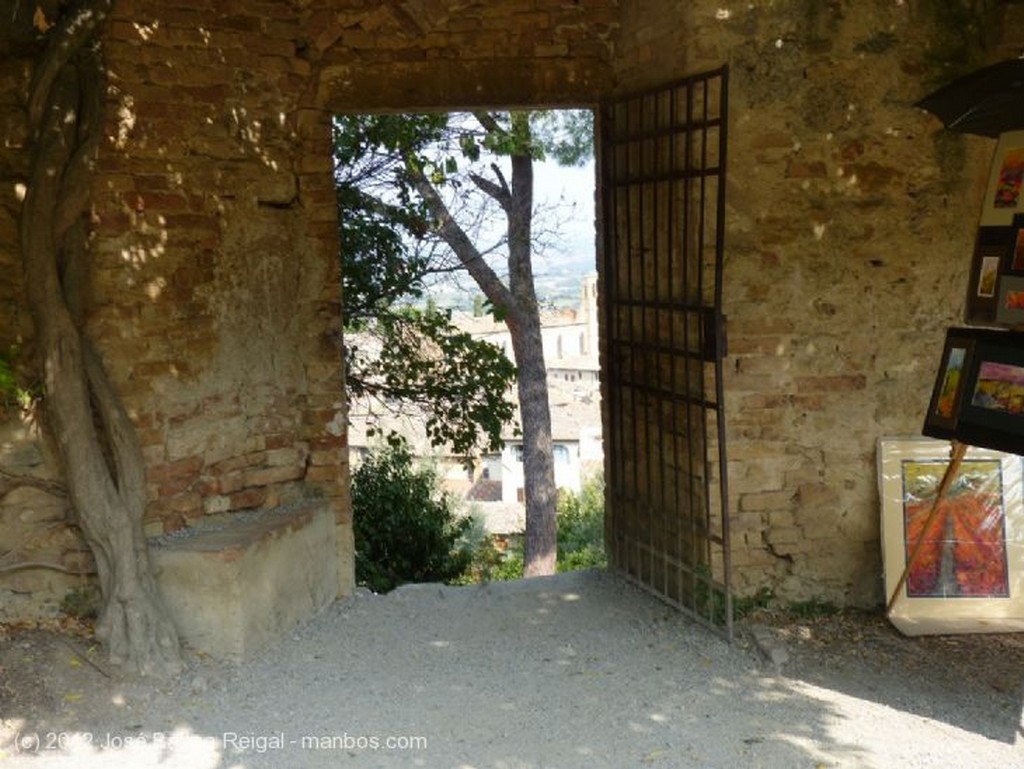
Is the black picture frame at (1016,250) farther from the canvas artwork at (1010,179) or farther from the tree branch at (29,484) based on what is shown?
the tree branch at (29,484)

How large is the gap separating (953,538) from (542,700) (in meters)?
2.10

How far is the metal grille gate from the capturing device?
4770mm

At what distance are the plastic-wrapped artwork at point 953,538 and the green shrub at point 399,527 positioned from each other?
15.9 ft

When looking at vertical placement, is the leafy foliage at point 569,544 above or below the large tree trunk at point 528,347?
below

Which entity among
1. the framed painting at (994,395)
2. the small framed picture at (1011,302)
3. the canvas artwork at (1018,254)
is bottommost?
the framed painting at (994,395)

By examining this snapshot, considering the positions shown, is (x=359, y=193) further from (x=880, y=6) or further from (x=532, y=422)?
(x=532, y=422)

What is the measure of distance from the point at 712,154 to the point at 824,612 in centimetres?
222

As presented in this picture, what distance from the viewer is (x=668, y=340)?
518cm

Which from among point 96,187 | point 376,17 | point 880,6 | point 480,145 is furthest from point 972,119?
point 480,145

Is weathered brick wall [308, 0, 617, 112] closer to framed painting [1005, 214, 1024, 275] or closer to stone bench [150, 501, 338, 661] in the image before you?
stone bench [150, 501, 338, 661]

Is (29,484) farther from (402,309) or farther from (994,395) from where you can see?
(402,309)

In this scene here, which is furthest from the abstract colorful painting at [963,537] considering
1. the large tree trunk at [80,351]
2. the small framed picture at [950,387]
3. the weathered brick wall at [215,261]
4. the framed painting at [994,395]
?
the large tree trunk at [80,351]

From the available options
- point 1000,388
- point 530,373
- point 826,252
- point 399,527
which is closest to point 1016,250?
point 1000,388

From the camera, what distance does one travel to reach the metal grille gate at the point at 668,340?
477 centimetres
